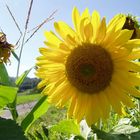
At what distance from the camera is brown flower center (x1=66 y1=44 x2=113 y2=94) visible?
5.75 feet

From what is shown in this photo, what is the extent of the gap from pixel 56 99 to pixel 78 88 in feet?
0.41

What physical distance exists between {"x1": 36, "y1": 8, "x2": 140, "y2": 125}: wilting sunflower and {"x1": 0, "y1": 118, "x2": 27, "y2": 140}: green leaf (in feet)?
1.16

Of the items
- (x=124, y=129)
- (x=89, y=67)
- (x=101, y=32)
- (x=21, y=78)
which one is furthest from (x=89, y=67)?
(x=21, y=78)

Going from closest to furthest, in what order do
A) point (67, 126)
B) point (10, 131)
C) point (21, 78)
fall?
point (10, 131) < point (67, 126) < point (21, 78)

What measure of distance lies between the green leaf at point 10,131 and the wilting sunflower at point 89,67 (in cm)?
35

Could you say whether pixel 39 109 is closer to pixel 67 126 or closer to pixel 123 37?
pixel 67 126

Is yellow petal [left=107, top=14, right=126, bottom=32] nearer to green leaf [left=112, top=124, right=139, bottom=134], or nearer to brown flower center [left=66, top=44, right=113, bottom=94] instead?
brown flower center [left=66, top=44, right=113, bottom=94]

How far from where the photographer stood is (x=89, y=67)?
176cm

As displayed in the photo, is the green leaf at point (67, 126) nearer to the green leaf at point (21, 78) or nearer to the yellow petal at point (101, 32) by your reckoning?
the yellow petal at point (101, 32)

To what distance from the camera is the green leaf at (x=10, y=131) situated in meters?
1.37

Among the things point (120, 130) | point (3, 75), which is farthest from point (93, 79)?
point (3, 75)

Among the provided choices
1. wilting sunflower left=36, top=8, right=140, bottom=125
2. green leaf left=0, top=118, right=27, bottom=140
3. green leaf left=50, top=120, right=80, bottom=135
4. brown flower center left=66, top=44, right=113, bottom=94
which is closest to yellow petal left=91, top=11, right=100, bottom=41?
wilting sunflower left=36, top=8, right=140, bottom=125

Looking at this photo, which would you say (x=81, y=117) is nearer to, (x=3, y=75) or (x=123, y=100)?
(x=123, y=100)

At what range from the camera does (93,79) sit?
179cm
